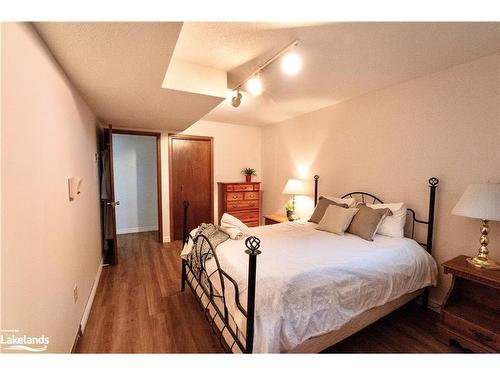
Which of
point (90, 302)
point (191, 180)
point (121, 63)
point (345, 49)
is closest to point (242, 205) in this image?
point (191, 180)

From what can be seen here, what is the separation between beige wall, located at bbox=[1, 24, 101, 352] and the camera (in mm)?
895

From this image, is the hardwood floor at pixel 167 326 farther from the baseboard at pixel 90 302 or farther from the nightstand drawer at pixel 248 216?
the nightstand drawer at pixel 248 216

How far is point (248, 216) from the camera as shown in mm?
4551

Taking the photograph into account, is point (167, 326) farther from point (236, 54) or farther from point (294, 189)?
point (294, 189)

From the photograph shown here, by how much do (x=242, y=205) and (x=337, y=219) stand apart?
2292 mm

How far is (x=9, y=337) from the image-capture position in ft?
2.87

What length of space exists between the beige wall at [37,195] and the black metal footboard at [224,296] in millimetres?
933

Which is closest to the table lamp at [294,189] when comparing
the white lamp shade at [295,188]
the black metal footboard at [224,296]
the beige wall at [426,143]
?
the white lamp shade at [295,188]

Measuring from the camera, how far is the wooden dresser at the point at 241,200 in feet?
14.2

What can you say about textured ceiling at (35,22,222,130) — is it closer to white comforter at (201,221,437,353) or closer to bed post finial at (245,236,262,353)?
bed post finial at (245,236,262,353)

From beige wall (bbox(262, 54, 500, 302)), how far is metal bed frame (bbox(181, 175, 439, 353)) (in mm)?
98
